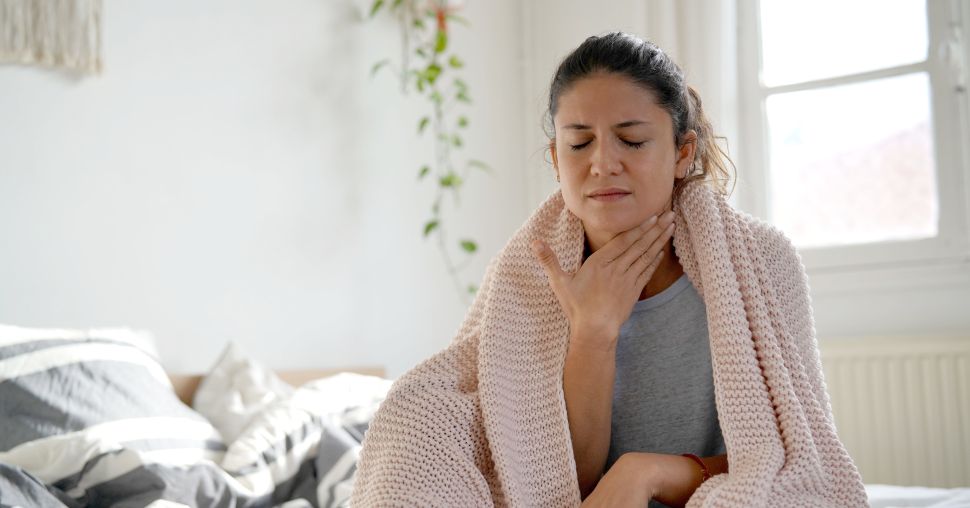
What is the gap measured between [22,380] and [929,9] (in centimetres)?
249

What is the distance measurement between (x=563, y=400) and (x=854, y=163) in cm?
197

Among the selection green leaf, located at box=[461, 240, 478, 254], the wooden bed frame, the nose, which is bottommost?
the wooden bed frame

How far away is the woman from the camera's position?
3.96 feet

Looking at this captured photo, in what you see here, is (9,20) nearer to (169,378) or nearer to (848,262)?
(169,378)

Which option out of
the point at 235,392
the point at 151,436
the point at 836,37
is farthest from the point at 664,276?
the point at 836,37

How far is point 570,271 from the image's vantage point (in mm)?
1392

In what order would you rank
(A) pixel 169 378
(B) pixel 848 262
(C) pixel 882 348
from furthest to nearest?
(B) pixel 848 262
(C) pixel 882 348
(A) pixel 169 378

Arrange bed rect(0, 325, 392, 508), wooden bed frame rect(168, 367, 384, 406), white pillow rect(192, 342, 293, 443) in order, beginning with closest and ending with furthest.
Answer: bed rect(0, 325, 392, 508)
white pillow rect(192, 342, 293, 443)
wooden bed frame rect(168, 367, 384, 406)

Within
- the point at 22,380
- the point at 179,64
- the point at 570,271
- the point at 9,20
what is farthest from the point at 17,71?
the point at 570,271

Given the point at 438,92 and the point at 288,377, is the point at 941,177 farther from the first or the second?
the point at 288,377

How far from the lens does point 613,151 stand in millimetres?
1306

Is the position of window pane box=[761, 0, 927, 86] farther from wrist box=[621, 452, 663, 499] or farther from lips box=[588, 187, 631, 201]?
wrist box=[621, 452, 663, 499]

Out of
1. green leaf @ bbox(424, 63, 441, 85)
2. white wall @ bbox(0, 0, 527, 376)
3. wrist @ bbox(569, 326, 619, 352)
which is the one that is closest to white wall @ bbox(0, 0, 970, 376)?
white wall @ bbox(0, 0, 527, 376)

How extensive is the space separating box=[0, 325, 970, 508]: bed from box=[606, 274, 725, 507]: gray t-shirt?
511 mm
